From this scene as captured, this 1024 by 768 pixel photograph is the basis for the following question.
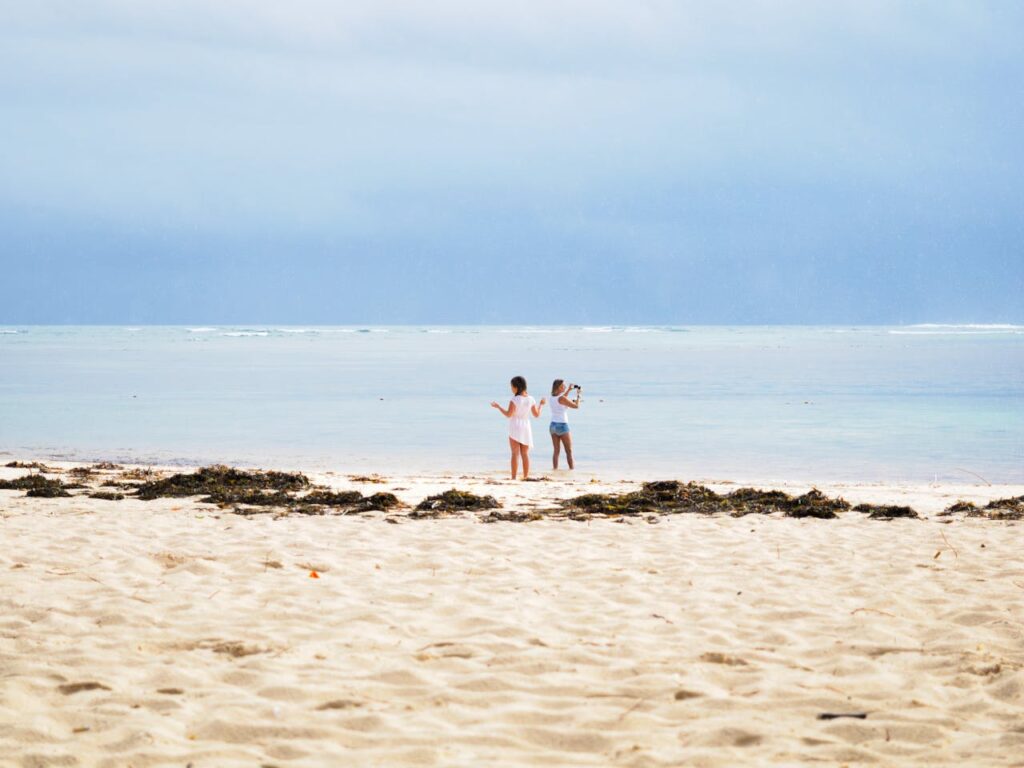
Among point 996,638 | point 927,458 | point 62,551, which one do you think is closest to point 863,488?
point 927,458

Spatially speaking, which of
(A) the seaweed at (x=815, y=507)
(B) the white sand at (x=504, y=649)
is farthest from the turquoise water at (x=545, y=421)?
(B) the white sand at (x=504, y=649)

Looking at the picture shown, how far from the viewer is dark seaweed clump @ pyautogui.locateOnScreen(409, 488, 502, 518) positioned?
34.5 feet

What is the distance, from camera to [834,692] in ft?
15.5

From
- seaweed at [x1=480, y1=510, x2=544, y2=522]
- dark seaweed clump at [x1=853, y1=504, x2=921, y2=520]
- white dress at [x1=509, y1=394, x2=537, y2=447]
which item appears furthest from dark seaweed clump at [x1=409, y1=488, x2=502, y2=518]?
dark seaweed clump at [x1=853, y1=504, x2=921, y2=520]

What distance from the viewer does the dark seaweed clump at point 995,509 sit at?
10.3m

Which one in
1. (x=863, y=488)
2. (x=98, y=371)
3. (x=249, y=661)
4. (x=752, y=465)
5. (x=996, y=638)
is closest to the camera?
(x=249, y=661)

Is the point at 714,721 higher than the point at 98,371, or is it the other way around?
the point at 98,371

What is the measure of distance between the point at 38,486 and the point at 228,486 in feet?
7.72

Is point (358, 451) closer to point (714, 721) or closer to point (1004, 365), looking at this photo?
point (714, 721)

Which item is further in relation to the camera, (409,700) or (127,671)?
(127,671)

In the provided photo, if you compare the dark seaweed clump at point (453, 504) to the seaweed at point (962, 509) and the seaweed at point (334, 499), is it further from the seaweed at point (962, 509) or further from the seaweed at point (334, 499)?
the seaweed at point (962, 509)

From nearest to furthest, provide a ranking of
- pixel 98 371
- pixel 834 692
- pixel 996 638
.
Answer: pixel 834 692 → pixel 996 638 → pixel 98 371

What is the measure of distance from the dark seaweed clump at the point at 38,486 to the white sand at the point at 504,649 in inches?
111

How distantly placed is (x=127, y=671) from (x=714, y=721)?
9.86 feet
